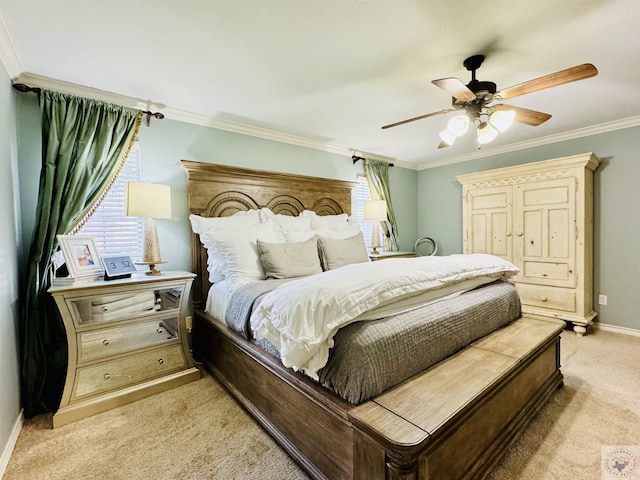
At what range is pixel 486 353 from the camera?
1680 millimetres

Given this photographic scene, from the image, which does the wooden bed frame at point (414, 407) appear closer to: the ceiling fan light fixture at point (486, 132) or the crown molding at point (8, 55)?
the ceiling fan light fixture at point (486, 132)

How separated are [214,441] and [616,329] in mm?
4373

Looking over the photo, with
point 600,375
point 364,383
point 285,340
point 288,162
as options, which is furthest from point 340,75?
point 600,375

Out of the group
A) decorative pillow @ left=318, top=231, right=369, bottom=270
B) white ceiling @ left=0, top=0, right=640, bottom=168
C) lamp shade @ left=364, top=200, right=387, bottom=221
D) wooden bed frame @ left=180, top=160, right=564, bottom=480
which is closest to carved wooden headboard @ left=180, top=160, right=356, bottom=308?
lamp shade @ left=364, top=200, right=387, bottom=221

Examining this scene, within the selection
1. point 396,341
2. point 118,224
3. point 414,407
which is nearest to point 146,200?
point 118,224

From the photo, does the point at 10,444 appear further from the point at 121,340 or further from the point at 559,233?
the point at 559,233

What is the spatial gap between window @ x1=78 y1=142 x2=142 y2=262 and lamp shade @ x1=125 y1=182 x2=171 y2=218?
0.85 ft

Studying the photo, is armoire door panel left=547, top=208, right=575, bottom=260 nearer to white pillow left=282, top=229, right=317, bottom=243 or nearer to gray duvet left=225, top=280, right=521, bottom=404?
gray duvet left=225, top=280, right=521, bottom=404

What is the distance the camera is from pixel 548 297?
3.54 m

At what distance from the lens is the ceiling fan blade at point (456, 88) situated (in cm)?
173

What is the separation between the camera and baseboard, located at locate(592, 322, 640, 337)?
330 centimetres

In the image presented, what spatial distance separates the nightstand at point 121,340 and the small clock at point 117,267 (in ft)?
0.25

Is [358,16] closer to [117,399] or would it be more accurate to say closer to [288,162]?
[288,162]

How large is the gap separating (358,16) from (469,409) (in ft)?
6.62
